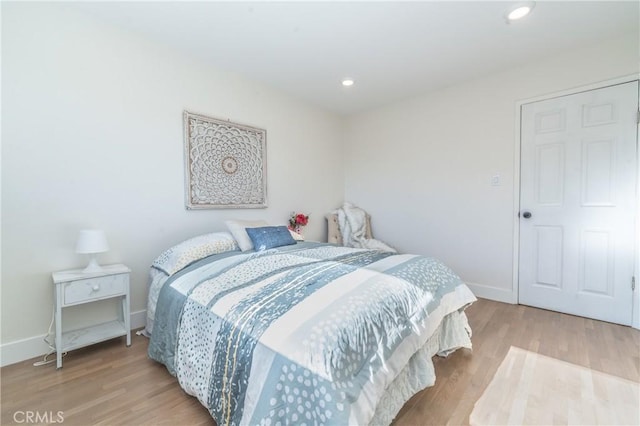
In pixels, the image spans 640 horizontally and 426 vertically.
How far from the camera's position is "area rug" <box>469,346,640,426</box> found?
1310 millimetres

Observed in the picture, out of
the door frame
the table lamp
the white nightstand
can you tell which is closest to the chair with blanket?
the door frame

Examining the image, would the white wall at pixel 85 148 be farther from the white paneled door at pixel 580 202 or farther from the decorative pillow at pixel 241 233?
the white paneled door at pixel 580 202

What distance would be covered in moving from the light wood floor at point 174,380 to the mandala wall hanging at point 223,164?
55.0 inches

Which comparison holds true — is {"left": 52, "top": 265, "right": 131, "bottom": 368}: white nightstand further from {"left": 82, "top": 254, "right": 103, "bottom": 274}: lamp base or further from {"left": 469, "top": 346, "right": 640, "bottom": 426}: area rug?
{"left": 469, "top": 346, "right": 640, "bottom": 426}: area rug

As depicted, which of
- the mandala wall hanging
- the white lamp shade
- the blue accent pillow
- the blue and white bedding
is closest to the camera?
the blue and white bedding

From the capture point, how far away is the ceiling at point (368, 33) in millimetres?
1955

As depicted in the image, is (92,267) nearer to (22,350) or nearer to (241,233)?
(22,350)

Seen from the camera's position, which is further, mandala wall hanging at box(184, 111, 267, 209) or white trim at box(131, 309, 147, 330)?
mandala wall hanging at box(184, 111, 267, 209)

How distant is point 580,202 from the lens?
2.50 metres

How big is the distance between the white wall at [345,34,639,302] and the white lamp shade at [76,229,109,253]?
3.20m

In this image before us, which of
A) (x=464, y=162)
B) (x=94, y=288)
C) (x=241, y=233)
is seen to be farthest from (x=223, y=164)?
(x=464, y=162)

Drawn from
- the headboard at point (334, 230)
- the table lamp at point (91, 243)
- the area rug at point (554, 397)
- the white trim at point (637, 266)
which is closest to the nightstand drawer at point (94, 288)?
the table lamp at point (91, 243)

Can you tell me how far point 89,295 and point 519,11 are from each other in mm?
3722

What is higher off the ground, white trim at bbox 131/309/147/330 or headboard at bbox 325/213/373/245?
headboard at bbox 325/213/373/245
